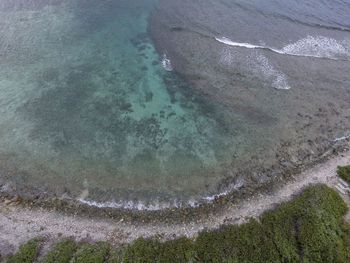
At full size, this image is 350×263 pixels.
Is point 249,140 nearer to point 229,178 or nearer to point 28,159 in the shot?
point 229,178

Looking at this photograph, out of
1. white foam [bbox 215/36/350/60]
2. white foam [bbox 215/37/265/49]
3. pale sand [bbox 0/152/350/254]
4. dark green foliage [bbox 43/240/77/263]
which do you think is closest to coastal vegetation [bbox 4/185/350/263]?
dark green foliage [bbox 43/240/77/263]

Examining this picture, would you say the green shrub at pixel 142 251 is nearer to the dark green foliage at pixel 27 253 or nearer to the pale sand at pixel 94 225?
the pale sand at pixel 94 225

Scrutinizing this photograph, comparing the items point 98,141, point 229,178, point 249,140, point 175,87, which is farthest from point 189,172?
point 175,87

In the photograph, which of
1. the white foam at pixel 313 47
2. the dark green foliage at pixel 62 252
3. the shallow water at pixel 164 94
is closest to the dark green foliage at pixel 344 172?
the shallow water at pixel 164 94

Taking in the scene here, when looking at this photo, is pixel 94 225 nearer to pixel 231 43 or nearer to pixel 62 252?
pixel 62 252

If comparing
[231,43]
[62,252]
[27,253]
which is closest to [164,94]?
[231,43]

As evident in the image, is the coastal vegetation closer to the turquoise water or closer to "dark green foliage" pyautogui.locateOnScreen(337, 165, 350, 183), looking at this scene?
"dark green foliage" pyautogui.locateOnScreen(337, 165, 350, 183)
